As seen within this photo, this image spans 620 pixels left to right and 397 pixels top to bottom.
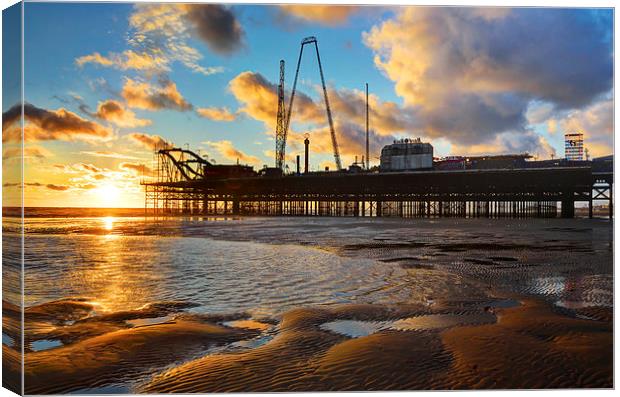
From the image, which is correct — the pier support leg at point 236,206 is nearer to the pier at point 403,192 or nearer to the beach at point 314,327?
the pier at point 403,192

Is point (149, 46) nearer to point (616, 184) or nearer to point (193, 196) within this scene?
point (616, 184)

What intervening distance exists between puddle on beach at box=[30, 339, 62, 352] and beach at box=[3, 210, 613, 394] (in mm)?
40

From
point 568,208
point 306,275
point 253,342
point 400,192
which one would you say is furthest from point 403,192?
point 253,342

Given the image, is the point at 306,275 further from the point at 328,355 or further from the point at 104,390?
the point at 104,390

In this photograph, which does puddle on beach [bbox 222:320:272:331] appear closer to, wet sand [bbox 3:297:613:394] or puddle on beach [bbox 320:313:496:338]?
wet sand [bbox 3:297:613:394]

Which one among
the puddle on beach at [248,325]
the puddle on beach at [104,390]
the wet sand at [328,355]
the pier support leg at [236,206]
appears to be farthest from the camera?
the pier support leg at [236,206]

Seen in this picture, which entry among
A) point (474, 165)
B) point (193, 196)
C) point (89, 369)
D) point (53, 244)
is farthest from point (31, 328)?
point (193, 196)

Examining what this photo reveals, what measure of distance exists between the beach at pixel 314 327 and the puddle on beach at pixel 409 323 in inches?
1.0

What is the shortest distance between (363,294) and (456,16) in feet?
17.1

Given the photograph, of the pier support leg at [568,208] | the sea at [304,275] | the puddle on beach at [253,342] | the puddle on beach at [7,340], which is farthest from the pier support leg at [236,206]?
the puddle on beach at [7,340]

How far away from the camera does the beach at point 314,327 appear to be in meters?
4.87

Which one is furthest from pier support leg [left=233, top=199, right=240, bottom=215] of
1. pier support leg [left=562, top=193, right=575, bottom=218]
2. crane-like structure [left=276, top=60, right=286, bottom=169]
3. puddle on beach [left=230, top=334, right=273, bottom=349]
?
puddle on beach [left=230, top=334, right=273, bottom=349]

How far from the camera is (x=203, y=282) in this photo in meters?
10.2

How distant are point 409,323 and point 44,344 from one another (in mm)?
4529
